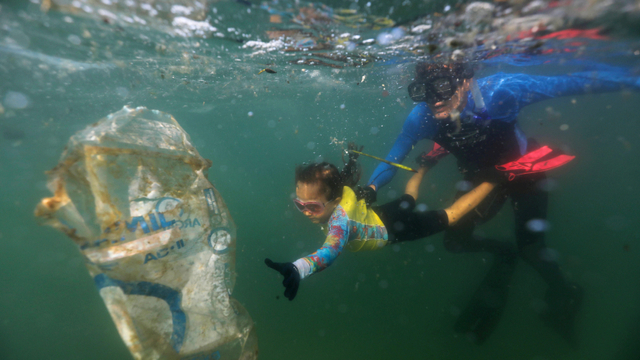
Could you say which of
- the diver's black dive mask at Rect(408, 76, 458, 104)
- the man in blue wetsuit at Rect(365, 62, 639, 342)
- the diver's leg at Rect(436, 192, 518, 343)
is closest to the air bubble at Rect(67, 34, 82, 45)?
the man in blue wetsuit at Rect(365, 62, 639, 342)

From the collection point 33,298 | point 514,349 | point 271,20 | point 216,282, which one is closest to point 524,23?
point 271,20

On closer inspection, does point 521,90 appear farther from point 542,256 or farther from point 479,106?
point 542,256

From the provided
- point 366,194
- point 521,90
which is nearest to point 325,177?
point 366,194

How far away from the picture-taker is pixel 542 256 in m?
6.88

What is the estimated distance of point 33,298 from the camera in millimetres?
20453

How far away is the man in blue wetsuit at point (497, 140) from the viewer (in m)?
5.17

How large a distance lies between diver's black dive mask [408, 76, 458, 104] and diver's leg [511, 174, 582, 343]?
271 cm

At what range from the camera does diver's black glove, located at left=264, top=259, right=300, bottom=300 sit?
2402mm

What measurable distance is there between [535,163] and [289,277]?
5.61m

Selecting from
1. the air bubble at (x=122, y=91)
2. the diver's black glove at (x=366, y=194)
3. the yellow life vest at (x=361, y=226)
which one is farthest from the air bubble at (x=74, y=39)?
the diver's black glove at (x=366, y=194)

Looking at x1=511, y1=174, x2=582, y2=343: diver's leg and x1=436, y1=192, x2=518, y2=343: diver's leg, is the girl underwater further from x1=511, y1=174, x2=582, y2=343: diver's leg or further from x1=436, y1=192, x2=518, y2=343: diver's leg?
x1=436, y1=192, x2=518, y2=343: diver's leg

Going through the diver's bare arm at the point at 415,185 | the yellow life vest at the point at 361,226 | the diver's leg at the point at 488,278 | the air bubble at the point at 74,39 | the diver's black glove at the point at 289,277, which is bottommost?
the diver's leg at the point at 488,278

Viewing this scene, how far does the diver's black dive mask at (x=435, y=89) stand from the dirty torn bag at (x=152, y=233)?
4.94 m

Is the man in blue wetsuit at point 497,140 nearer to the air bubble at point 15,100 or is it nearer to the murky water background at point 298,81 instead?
the murky water background at point 298,81
